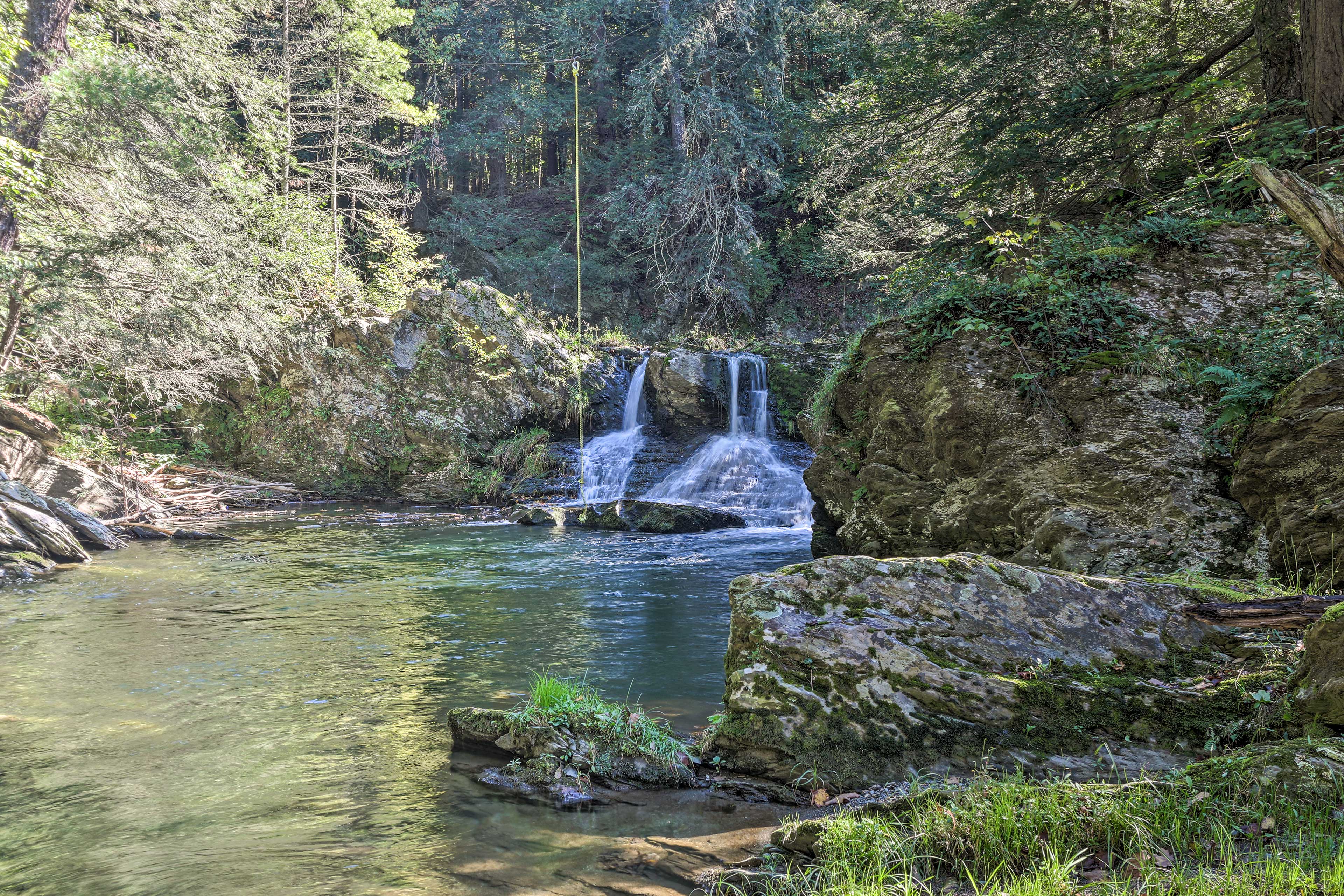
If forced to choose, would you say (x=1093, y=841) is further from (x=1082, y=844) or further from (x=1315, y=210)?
(x=1315, y=210)

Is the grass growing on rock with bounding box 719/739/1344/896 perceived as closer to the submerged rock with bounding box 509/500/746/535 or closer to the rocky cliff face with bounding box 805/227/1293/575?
the rocky cliff face with bounding box 805/227/1293/575

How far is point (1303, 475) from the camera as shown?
520 centimetres

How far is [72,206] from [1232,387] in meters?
15.0

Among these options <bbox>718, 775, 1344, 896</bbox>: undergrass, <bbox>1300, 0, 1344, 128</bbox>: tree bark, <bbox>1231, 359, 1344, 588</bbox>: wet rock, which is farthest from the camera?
<bbox>1300, 0, 1344, 128</bbox>: tree bark

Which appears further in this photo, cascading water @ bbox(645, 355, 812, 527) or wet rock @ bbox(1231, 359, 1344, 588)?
cascading water @ bbox(645, 355, 812, 527)

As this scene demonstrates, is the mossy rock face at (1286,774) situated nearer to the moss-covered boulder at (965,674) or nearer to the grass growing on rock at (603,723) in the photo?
Result: the moss-covered boulder at (965,674)

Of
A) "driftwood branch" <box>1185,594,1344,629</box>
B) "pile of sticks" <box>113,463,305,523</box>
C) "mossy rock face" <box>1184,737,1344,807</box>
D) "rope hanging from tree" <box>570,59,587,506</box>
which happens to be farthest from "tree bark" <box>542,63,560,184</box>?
"mossy rock face" <box>1184,737,1344,807</box>

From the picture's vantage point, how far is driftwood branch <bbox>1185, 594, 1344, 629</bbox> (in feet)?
12.4

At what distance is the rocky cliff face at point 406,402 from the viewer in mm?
17328

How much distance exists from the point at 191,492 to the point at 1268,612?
54.2 ft

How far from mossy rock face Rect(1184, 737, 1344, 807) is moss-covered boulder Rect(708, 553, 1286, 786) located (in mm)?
491

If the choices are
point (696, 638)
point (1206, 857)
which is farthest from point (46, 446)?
point (1206, 857)

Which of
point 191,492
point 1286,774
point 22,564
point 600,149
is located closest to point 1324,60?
point 1286,774

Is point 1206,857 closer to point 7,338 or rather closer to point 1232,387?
point 1232,387
